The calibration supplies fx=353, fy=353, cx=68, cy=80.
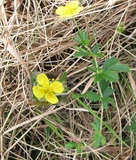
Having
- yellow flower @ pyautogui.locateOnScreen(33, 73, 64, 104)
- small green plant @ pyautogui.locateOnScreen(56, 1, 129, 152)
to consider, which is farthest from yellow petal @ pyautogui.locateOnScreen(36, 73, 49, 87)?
small green plant @ pyautogui.locateOnScreen(56, 1, 129, 152)

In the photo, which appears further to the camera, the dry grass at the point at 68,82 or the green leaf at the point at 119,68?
the dry grass at the point at 68,82

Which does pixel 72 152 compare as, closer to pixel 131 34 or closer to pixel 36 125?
pixel 36 125

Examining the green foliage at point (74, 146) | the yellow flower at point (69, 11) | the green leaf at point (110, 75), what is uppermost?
the yellow flower at point (69, 11)

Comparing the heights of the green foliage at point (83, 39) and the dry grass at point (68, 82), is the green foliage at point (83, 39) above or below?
above

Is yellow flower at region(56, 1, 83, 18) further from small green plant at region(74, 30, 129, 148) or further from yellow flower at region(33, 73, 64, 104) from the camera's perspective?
yellow flower at region(33, 73, 64, 104)

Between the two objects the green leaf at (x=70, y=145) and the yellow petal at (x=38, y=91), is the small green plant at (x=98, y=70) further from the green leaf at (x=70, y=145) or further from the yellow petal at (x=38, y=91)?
the yellow petal at (x=38, y=91)

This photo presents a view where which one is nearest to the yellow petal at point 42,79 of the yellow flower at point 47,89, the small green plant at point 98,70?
the yellow flower at point 47,89

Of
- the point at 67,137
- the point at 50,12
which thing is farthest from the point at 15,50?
the point at 67,137
